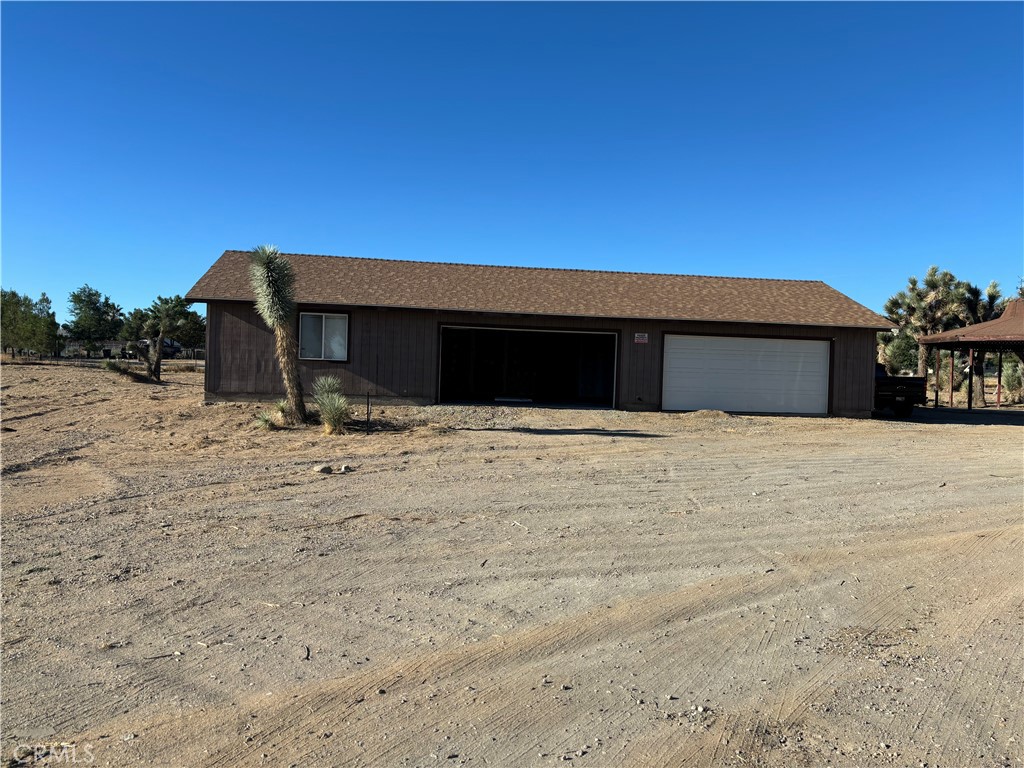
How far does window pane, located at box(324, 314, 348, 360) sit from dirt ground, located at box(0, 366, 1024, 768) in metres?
9.72

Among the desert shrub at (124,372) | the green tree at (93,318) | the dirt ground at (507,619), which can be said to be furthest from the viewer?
the green tree at (93,318)

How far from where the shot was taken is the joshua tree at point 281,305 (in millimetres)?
14664

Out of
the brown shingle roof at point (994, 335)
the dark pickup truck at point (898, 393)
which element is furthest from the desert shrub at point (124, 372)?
the brown shingle roof at point (994, 335)

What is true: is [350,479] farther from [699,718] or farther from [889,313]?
[889,313]

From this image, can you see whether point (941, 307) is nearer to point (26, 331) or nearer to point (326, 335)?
point (326, 335)

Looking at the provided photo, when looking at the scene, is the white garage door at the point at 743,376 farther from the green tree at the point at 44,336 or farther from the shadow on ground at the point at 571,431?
the green tree at the point at 44,336

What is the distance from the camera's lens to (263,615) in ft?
14.4

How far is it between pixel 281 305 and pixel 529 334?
1051cm

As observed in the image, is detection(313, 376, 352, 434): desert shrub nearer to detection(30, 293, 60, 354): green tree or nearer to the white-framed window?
the white-framed window

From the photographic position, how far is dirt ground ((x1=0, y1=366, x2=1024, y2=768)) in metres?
3.10

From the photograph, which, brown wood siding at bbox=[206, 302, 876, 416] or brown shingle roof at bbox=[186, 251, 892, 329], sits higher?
brown shingle roof at bbox=[186, 251, 892, 329]

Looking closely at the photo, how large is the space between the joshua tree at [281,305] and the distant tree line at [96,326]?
26.5 ft

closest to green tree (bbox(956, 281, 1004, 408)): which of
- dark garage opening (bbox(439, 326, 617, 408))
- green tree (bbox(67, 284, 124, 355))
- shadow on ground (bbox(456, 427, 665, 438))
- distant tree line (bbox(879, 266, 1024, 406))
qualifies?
distant tree line (bbox(879, 266, 1024, 406))

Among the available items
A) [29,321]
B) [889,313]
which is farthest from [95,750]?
[29,321]
